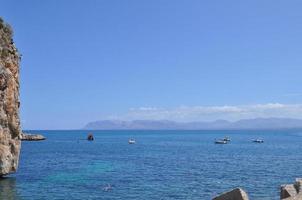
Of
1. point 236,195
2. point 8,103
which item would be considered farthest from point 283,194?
point 8,103

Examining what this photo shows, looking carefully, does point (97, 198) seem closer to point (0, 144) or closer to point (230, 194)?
point (0, 144)

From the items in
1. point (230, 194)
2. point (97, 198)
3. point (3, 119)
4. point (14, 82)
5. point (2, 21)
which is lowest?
point (97, 198)

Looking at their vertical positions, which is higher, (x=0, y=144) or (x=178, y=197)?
(x=0, y=144)

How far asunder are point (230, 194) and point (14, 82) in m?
37.6

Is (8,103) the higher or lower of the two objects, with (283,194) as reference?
higher

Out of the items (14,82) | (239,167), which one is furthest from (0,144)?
(239,167)

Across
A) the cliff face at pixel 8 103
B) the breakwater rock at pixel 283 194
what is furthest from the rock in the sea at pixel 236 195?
the cliff face at pixel 8 103

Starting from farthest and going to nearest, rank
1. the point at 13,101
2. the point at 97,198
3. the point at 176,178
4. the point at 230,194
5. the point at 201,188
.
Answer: the point at 176,178 < the point at 13,101 < the point at 201,188 < the point at 97,198 < the point at 230,194

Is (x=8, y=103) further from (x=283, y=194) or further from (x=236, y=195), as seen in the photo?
(x=236, y=195)

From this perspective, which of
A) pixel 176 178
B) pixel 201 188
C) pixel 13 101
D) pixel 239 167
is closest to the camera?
pixel 201 188

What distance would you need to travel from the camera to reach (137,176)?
59562 mm

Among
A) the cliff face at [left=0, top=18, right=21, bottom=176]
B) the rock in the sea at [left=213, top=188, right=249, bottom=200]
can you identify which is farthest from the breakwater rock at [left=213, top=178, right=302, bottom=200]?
the cliff face at [left=0, top=18, right=21, bottom=176]

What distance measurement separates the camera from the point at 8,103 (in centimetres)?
5069

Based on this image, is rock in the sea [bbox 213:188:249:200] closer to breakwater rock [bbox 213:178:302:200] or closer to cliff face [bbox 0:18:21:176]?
breakwater rock [bbox 213:178:302:200]
